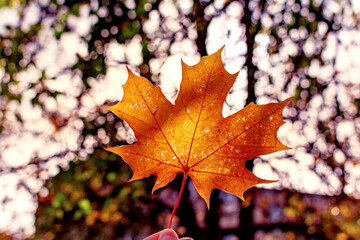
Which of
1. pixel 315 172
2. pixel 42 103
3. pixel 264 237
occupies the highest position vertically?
pixel 42 103

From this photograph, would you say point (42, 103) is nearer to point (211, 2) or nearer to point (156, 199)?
point (156, 199)

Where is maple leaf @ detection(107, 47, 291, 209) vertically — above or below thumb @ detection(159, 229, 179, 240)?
above

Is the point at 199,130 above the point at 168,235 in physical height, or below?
above

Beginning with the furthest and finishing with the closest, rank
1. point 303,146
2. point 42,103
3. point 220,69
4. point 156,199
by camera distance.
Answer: point 156,199 < point 303,146 < point 42,103 < point 220,69

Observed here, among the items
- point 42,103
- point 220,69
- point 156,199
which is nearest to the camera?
point 220,69

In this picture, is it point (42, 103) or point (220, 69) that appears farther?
point (42, 103)

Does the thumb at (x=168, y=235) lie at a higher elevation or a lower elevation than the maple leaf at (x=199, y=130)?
lower

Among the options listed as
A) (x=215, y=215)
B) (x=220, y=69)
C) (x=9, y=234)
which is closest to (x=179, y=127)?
(x=220, y=69)

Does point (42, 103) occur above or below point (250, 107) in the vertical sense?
below
